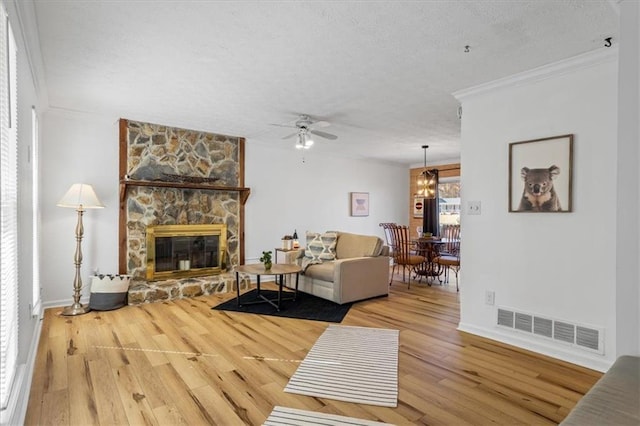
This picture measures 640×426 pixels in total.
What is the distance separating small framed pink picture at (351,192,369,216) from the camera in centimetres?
766

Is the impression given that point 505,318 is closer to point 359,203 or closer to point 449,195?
point 359,203

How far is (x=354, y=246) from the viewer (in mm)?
5320

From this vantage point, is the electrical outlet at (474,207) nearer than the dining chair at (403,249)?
Yes

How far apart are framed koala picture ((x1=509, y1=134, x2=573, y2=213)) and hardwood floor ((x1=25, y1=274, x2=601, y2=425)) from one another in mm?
1305

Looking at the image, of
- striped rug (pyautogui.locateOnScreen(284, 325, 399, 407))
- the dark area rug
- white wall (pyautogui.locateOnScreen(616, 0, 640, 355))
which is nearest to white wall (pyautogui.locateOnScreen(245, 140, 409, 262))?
the dark area rug

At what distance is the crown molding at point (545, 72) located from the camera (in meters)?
2.70

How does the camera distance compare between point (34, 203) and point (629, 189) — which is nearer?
point (629, 189)

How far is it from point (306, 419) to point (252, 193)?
4.46 meters

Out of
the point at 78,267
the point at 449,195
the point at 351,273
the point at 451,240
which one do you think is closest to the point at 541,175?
the point at 351,273

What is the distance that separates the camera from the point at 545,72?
299 cm

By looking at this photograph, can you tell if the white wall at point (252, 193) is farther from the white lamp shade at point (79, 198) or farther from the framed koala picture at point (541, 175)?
the framed koala picture at point (541, 175)

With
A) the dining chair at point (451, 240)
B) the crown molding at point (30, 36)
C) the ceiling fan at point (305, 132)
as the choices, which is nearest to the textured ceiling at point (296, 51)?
the crown molding at point (30, 36)

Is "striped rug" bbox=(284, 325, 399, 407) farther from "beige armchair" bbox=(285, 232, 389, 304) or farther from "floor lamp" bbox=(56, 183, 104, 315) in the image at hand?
"floor lamp" bbox=(56, 183, 104, 315)

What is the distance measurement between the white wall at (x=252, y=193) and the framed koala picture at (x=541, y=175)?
4.06 meters
